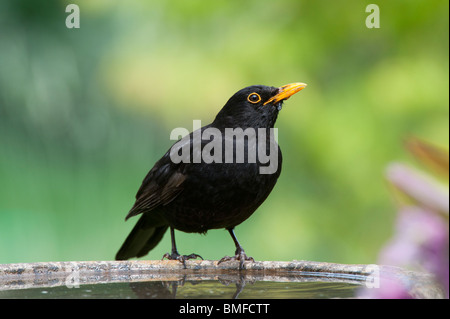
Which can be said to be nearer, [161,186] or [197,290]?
[197,290]

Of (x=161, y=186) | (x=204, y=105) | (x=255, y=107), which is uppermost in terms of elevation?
(x=204, y=105)

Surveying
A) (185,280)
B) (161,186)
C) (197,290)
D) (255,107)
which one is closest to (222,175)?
(161,186)

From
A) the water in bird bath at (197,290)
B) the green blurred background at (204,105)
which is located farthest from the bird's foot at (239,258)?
the green blurred background at (204,105)

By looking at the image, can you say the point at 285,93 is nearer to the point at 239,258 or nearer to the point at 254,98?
the point at 254,98

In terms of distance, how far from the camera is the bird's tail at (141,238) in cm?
361

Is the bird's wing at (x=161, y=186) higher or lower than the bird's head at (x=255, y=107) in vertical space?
lower

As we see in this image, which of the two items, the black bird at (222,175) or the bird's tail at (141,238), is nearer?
the black bird at (222,175)

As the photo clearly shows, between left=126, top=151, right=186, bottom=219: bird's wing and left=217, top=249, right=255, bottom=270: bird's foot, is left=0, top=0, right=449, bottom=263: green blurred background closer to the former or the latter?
left=126, top=151, right=186, bottom=219: bird's wing

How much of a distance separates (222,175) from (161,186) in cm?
37

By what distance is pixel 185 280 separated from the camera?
2521mm

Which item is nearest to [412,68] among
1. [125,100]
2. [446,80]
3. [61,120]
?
[446,80]

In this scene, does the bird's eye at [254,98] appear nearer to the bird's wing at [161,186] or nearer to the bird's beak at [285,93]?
the bird's beak at [285,93]

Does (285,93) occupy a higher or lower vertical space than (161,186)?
higher
